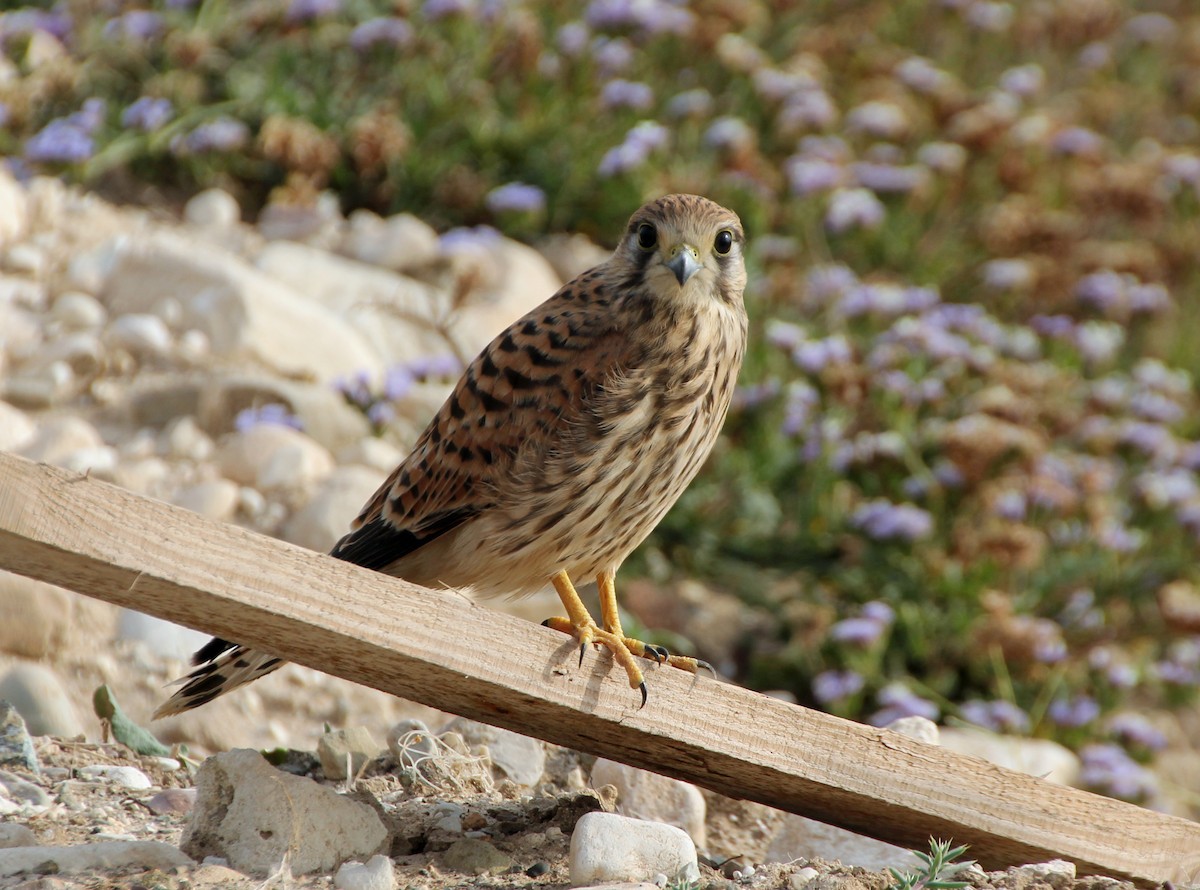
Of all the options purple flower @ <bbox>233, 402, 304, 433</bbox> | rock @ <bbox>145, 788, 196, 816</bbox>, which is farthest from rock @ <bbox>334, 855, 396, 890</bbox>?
purple flower @ <bbox>233, 402, 304, 433</bbox>

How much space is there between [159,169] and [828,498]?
293 cm

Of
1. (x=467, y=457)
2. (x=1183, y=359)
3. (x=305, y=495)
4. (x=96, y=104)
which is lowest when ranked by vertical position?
(x=1183, y=359)

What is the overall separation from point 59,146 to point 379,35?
4.78ft

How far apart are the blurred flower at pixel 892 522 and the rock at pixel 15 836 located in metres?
3.11

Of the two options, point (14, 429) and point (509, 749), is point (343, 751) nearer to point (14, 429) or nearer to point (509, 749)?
point (509, 749)

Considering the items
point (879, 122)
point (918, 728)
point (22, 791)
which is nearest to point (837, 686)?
point (918, 728)

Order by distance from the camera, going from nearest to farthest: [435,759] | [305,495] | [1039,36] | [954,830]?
[954,830]
[435,759]
[305,495]
[1039,36]

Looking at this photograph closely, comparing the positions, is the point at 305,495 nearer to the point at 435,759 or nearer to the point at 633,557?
the point at 633,557

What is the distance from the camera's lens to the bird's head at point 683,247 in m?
2.84

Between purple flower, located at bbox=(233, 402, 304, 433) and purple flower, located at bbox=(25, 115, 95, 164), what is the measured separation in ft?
4.72

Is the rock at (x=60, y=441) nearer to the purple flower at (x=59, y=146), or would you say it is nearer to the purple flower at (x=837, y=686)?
the purple flower at (x=59, y=146)

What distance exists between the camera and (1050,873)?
2373 millimetres

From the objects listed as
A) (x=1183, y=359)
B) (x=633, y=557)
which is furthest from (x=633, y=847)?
(x=1183, y=359)

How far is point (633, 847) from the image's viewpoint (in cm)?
232
